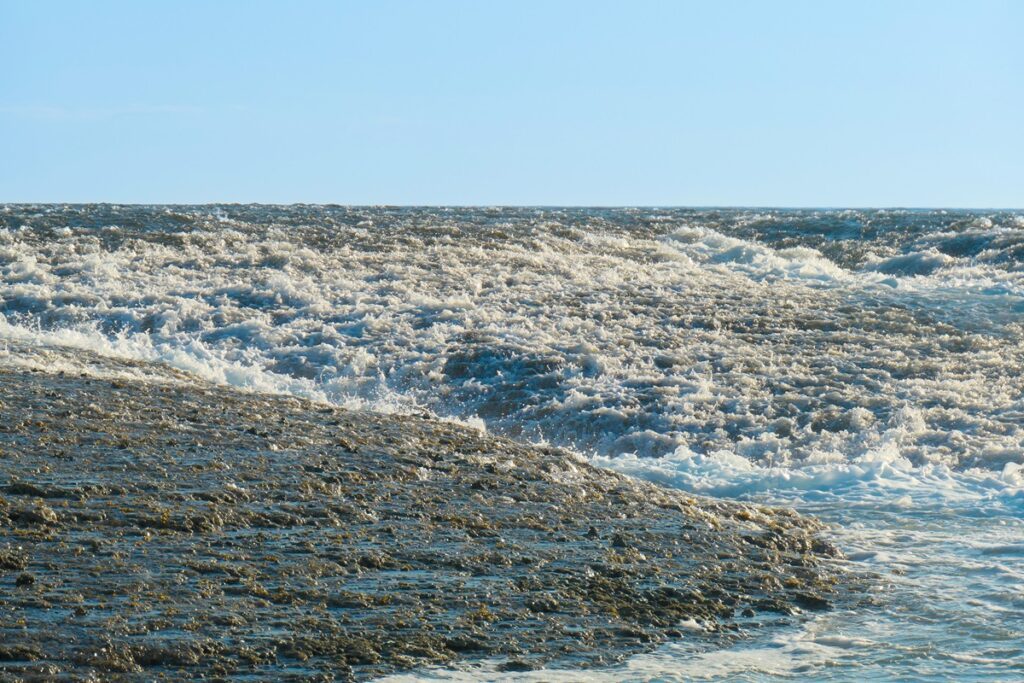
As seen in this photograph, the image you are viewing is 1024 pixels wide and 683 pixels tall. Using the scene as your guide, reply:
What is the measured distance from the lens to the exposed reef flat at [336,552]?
5387mm

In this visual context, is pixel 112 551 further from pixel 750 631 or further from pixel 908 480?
pixel 908 480

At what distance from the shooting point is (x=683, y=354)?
52.4ft

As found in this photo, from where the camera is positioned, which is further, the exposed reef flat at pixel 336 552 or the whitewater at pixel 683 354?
the whitewater at pixel 683 354

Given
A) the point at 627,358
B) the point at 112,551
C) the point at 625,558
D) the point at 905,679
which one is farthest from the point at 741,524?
the point at 627,358

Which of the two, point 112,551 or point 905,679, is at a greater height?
point 112,551

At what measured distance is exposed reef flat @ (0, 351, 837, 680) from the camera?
5387 mm

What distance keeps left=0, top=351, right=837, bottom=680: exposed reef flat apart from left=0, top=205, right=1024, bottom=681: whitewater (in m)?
0.40

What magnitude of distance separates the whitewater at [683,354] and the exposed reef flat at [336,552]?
40 cm

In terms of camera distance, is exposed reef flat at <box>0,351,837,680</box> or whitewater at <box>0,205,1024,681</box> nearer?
exposed reef flat at <box>0,351,837,680</box>

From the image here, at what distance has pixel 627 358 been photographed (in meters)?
15.9

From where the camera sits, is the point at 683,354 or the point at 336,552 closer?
the point at 336,552

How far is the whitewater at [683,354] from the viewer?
7.13 metres

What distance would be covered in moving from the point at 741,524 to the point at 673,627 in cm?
224

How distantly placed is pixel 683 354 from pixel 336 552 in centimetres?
996
